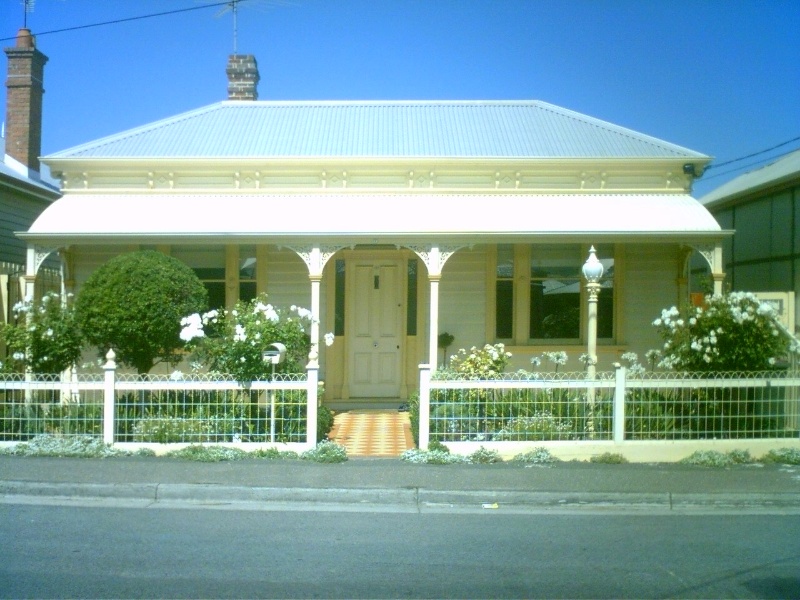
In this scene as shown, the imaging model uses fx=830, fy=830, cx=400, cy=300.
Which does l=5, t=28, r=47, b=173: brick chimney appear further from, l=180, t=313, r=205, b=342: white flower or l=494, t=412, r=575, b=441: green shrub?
l=494, t=412, r=575, b=441: green shrub

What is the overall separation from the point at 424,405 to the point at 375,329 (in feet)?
15.7

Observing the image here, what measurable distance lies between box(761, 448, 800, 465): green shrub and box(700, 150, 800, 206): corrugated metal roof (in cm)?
603

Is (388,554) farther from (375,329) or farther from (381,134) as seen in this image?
(381,134)

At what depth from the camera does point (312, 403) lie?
9609 mm

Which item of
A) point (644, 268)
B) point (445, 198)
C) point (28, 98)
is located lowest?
point (644, 268)

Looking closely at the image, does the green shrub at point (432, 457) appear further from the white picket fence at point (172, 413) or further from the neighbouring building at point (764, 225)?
the neighbouring building at point (764, 225)

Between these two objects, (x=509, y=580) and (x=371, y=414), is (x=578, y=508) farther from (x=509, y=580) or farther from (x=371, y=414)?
(x=371, y=414)

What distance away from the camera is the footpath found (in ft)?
26.6

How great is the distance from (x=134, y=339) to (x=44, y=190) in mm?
8097

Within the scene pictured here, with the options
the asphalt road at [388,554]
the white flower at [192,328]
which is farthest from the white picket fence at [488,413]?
the asphalt road at [388,554]

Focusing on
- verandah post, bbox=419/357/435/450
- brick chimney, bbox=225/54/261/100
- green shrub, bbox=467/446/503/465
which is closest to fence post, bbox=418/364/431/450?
verandah post, bbox=419/357/435/450

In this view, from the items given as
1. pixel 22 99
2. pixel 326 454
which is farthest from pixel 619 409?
pixel 22 99

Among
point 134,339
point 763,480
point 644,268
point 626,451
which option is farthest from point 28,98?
point 763,480

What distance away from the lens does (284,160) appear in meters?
Result: 13.5
